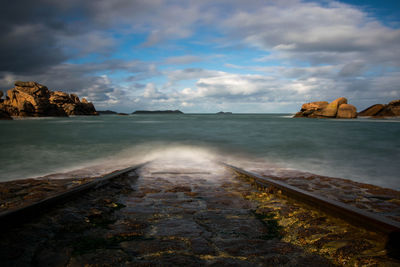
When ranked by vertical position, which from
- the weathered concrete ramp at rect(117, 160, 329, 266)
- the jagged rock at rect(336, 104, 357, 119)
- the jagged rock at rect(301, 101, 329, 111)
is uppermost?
the jagged rock at rect(301, 101, 329, 111)

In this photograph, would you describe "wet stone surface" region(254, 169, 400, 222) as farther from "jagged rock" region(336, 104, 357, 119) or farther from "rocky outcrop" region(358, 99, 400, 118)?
"rocky outcrop" region(358, 99, 400, 118)

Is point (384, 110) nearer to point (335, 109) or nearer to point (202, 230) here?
point (335, 109)

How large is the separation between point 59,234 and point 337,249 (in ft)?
10.3

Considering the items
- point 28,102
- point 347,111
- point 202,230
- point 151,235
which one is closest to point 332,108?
point 347,111

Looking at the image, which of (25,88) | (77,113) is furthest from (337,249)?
(77,113)

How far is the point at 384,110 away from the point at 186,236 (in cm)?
9770

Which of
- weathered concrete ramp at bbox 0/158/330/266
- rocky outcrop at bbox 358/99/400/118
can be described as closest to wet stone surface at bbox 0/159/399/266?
weathered concrete ramp at bbox 0/158/330/266

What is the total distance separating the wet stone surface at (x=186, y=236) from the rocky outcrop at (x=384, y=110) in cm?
9350

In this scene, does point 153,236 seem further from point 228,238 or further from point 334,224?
point 334,224

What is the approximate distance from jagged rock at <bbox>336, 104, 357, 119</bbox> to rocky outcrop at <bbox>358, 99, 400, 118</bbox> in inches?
662

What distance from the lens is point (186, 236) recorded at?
106 inches

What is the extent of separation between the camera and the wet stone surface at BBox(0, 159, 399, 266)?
2170 mm

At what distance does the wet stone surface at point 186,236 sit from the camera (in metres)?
2.17

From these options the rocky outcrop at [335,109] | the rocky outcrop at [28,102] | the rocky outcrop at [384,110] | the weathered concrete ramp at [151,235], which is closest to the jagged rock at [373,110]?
the rocky outcrop at [384,110]
